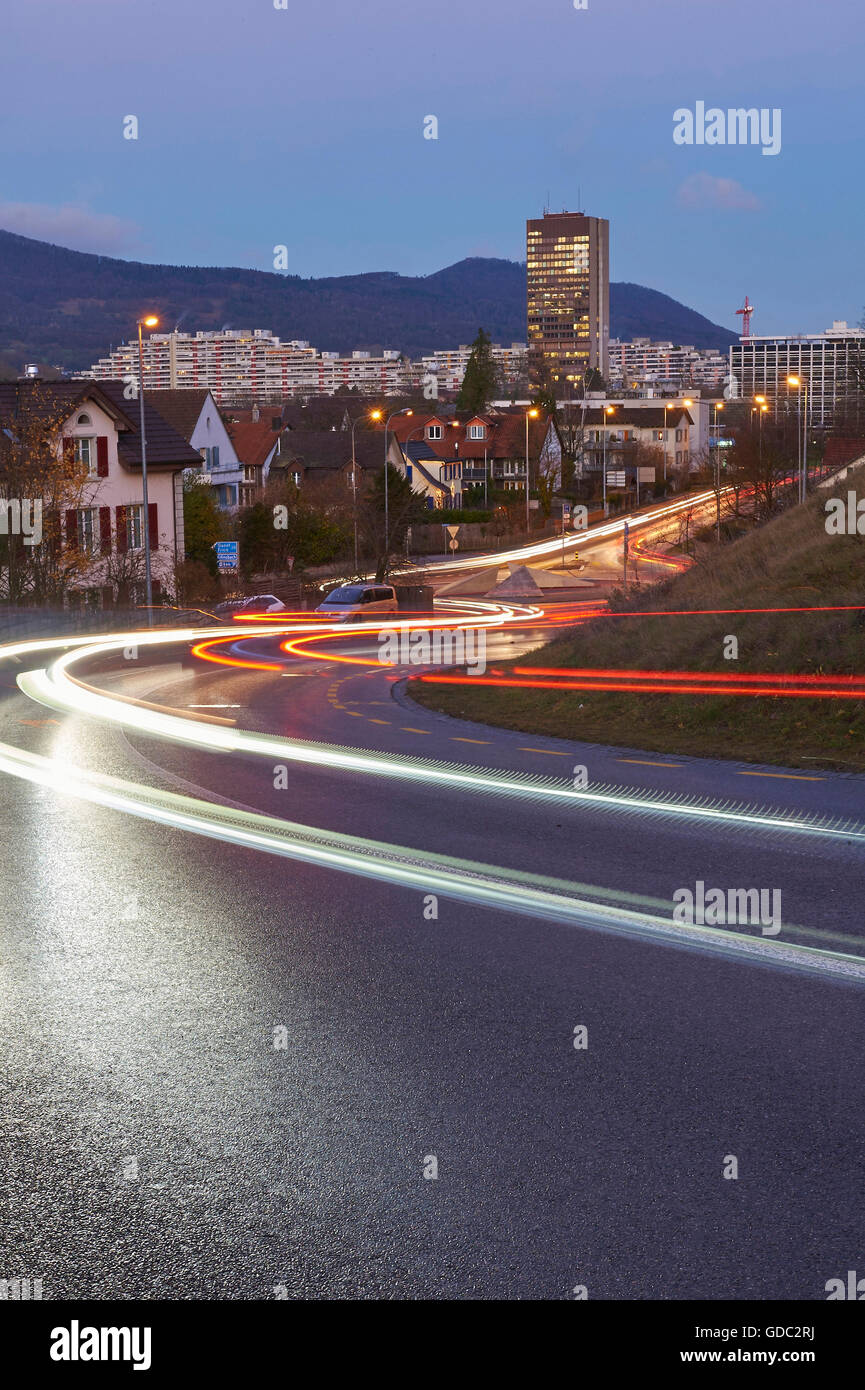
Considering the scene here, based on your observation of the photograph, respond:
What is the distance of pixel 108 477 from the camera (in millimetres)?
55719

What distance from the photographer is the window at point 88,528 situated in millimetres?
48619

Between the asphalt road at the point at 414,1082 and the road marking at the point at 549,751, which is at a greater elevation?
the asphalt road at the point at 414,1082

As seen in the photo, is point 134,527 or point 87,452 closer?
point 87,452

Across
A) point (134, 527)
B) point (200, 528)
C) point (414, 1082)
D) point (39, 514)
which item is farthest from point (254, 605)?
point (414, 1082)

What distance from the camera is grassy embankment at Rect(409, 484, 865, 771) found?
59.8ft

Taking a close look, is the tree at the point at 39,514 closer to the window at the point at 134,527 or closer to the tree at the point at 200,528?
the window at the point at 134,527

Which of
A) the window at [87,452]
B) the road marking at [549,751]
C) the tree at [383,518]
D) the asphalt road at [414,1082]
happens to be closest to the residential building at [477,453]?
the tree at [383,518]

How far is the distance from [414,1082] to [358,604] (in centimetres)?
4114

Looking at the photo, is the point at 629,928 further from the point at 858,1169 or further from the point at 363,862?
the point at 858,1169

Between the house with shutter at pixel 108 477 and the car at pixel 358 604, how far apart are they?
704 cm

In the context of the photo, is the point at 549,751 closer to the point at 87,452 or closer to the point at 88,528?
the point at 88,528
